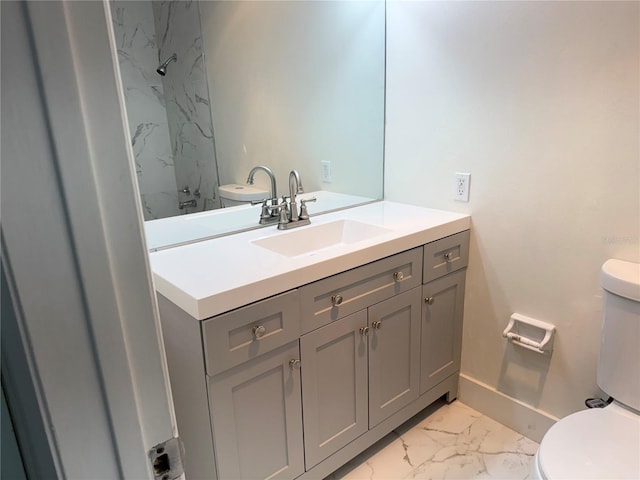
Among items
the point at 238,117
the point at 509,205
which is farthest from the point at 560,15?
the point at 238,117

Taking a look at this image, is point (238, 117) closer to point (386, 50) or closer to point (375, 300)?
point (386, 50)

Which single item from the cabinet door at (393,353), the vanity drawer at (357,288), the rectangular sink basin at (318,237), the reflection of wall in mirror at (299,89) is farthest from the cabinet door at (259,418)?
the reflection of wall in mirror at (299,89)

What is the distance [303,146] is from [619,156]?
1.24 metres

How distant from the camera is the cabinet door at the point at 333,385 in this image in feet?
4.84

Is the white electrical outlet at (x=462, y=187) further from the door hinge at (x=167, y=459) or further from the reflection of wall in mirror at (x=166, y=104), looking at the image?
the door hinge at (x=167, y=459)

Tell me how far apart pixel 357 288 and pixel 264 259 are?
1.10 ft

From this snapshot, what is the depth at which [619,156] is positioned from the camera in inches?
57.1

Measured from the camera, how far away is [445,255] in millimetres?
1840

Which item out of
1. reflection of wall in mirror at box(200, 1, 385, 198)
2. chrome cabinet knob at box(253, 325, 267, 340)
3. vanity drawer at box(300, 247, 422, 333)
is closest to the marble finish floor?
vanity drawer at box(300, 247, 422, 333)

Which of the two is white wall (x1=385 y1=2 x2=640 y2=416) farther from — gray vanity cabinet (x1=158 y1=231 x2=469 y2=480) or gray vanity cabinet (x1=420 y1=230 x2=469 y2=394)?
gray vanity cabinet (x1=158 y1=231 x2=469 y2=480)

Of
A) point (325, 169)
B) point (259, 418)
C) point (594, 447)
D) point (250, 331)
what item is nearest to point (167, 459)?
point (250, 331)

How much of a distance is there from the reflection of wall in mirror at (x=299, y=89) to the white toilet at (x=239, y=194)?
3cm

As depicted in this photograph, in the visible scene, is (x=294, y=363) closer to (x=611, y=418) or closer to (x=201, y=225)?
(x=201, y=225)

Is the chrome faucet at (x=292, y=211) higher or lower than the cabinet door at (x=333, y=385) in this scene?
higher
